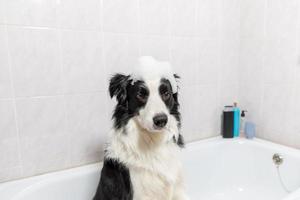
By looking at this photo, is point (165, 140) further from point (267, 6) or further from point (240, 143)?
point (267, 6)

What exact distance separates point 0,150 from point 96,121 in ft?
1.59

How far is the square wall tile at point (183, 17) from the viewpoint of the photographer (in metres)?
1.56

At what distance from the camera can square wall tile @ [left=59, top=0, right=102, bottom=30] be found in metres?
1.22

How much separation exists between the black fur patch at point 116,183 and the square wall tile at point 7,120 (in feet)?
1.65

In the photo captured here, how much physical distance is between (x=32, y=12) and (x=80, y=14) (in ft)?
0.75

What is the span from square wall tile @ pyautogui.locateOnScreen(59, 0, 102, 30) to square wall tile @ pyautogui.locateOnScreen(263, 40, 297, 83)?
1.19 meters

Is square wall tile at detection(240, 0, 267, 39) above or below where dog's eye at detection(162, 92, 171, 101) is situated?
above

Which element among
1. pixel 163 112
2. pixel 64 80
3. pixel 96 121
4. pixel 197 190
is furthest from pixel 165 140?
pixel 197 190

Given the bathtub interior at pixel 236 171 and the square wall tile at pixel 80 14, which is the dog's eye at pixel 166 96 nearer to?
the square wall tile at pixel 80 14

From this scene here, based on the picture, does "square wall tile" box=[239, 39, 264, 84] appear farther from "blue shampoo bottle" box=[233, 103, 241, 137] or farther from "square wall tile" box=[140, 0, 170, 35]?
"square wall tile" box=[140, 0, 170, 35]

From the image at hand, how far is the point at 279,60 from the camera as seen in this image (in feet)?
5.39

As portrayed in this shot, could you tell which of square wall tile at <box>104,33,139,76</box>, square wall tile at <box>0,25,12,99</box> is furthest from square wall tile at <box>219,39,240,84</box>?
square wall tile at <box>0,25,12,99</box>

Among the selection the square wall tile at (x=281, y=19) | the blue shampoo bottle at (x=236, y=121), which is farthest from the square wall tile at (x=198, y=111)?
the square wall tile at (x=281, y=19)

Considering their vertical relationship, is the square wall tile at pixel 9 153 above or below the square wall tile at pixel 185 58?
below
